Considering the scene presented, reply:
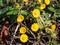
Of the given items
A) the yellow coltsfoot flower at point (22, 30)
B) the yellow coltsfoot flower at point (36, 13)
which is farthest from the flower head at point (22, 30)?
the yellow coltsfoot flower at point (36, 13)

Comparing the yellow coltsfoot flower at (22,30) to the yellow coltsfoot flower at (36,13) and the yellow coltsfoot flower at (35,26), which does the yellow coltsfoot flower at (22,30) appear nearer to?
the yellow coltsfoot flower at (35,26)

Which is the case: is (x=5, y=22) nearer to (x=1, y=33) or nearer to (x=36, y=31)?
(x=1, y=33)

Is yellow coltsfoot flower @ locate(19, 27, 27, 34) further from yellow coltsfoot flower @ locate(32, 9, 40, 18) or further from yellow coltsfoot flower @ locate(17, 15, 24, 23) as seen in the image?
yellow coltsfoot flower @ locate(32, 9, 40, 18)

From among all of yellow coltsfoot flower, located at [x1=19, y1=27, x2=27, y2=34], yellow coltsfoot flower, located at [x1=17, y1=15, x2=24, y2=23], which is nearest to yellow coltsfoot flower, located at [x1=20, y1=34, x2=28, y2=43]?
yellow coltsfoot flower, located at [x1=19, y1=27, x2=27, y2=34]

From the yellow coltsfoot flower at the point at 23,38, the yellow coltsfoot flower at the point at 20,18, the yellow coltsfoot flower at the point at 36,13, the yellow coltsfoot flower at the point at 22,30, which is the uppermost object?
the yellow coltsfoot flower at the point at 36,13

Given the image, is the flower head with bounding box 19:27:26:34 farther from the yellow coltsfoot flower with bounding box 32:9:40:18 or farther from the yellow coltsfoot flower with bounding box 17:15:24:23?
the yellow coltsfoot flower with bounding box 32:9:40:18

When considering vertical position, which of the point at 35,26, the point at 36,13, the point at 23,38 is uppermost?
the point at 36,13

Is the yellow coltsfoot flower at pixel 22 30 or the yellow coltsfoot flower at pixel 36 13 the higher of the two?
the yellow coltsfoot flower at pixel 36 13

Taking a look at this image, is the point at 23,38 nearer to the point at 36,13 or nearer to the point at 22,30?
the point at 22,30

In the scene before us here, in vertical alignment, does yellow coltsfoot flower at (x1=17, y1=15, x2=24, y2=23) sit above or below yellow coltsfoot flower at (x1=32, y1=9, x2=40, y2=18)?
below

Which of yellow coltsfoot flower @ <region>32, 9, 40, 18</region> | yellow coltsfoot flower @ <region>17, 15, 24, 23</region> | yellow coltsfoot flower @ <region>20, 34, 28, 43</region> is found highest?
yellow coltsfoot flower @ <region>32, 9, 40, 18</region>

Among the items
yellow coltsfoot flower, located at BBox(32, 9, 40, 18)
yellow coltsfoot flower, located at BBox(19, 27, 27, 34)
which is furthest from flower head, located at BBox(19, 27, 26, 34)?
yellow coltsfoot flower, located at BBox(32, 9, 40, 18)

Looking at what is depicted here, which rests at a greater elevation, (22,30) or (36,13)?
(36,13)

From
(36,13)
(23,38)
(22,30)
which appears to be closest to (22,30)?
(22,30)
